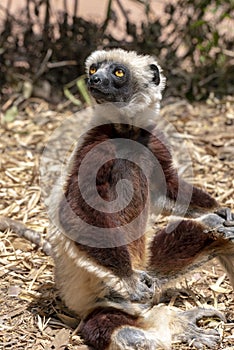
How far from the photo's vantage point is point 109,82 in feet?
17.7

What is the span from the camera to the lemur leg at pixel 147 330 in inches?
176

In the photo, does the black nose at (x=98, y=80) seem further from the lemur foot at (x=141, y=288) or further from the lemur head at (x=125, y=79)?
the lemur foot at (x=141, y=288)

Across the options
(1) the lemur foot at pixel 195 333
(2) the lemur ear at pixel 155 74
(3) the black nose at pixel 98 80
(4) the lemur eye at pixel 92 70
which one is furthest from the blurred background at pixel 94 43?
(1) the lemur foot at pixel 195 333

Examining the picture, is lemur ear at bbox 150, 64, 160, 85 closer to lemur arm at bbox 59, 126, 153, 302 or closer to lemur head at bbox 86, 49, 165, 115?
lemur head at bbox 86, 49, 165, 115

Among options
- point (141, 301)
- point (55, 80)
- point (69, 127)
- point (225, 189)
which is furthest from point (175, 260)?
point (55, 80)

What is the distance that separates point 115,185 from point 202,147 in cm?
310

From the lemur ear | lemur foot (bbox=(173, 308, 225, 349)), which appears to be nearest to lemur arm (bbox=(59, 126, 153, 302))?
lemur foot (bbox=(173, 308, 225, 349))

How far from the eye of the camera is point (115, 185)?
4910 millimetres

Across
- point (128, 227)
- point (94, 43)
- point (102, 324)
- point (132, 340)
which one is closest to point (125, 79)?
point (128, 227)

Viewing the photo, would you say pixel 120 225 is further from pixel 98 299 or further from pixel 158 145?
pixel 158 145

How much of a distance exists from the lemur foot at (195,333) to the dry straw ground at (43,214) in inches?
3.0

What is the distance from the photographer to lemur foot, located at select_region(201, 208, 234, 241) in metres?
5.03

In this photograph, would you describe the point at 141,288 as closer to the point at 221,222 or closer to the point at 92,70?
the point at 221,222

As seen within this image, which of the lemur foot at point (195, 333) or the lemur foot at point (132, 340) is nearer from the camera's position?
the lemur foot at point (132, 340)
